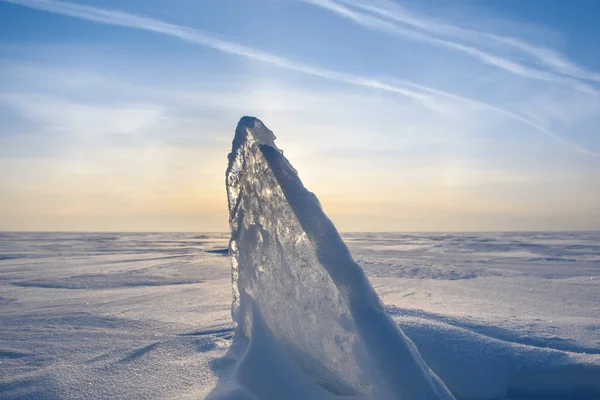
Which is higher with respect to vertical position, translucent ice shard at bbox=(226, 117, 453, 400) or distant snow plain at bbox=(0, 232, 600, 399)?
translucent ice shard at bbox=(226, 117, 453, 400)

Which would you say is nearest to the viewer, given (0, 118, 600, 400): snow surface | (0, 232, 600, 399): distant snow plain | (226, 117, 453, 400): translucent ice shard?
(226, 117, 453, 400): translucent ice shard

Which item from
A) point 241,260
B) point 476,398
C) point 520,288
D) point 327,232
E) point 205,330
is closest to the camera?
point 327,232

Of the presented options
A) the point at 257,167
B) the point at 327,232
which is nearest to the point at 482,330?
the point at 327,232

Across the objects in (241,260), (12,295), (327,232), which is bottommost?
(12,295)

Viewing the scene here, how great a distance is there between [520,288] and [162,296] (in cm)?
524

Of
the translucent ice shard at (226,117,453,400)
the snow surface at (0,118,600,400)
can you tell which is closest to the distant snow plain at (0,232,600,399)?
the snow surface at (0,118,600,400)

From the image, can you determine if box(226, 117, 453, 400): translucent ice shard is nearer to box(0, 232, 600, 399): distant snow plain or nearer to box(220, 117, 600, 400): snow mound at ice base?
box(220, 117, 600, 400): snow mound at ice base

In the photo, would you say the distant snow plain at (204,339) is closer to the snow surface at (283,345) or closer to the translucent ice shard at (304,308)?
the snow surface at (283,345)

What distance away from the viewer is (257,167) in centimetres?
253

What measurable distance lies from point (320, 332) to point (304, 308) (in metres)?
0.16

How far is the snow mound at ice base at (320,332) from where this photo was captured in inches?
78.4

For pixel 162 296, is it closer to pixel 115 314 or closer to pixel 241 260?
pixel 115 314

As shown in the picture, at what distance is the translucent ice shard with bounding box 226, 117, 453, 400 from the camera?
1.95 meters

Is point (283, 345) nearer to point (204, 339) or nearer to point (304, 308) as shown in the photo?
A: point (304, 308)
